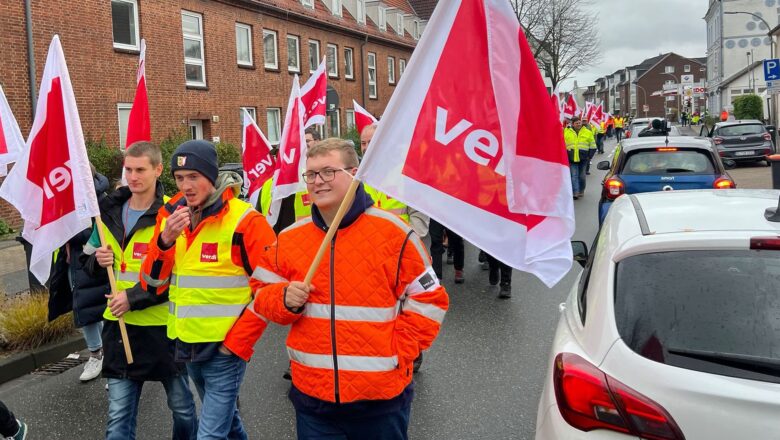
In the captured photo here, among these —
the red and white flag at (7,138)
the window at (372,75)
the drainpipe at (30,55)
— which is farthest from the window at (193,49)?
the red and white flag at (7,138)

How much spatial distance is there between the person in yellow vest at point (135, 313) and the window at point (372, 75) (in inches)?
1308

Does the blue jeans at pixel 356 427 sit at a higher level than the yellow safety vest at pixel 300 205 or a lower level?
lower

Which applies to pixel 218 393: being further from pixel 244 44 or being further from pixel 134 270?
pixel 244 44

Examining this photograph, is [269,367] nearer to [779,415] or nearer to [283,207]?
[283,207]

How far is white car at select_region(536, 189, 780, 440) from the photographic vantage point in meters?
2.30

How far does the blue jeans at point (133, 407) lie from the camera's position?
3.71m

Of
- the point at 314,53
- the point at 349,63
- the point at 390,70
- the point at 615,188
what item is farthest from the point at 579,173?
the point at 390,70

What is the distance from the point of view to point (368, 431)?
282cm

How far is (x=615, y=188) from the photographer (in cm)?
1009

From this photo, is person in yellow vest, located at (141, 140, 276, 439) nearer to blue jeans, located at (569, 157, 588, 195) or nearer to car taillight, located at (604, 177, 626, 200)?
car taillight, located at (604, 177, 626, 200)

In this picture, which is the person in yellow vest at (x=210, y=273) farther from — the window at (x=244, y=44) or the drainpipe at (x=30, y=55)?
the window at (x=244, y=44)

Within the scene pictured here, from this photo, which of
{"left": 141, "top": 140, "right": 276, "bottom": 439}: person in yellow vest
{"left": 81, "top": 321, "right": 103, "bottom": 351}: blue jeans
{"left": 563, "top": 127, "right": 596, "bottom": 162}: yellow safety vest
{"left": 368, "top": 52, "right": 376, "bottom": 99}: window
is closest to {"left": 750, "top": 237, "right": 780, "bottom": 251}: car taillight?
{"left": 141, "top": 140, "right": 276, "bottom": 439}: person in yellow vest

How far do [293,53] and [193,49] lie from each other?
274 inches

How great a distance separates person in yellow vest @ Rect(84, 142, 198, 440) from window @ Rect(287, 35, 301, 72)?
84.6 feet
